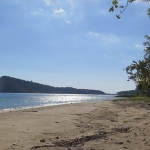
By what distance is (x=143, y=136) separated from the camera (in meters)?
8.13

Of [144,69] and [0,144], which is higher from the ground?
[144,69]

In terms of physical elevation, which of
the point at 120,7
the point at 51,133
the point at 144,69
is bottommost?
the point at 51,133

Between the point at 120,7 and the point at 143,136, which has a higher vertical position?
the point at 120,7

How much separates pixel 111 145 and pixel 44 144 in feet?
6.98

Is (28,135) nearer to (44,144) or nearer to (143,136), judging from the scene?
(44,144)

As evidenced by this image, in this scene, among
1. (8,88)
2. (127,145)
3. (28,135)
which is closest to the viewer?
(127,145)

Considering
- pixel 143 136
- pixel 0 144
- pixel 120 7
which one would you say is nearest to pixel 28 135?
pixel 0 144

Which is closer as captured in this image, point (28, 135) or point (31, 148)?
point (31, 148)

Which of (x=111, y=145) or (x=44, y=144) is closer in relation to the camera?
(x=111, y=145)

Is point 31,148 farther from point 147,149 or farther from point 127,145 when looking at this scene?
point 147,149

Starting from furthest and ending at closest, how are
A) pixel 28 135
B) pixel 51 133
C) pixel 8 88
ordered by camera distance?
pixel 8 88
pixel 51 133
pixel 28 135

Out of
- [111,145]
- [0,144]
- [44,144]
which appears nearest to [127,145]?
[111,145]

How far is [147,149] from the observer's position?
646cm

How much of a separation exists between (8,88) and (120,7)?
202m
